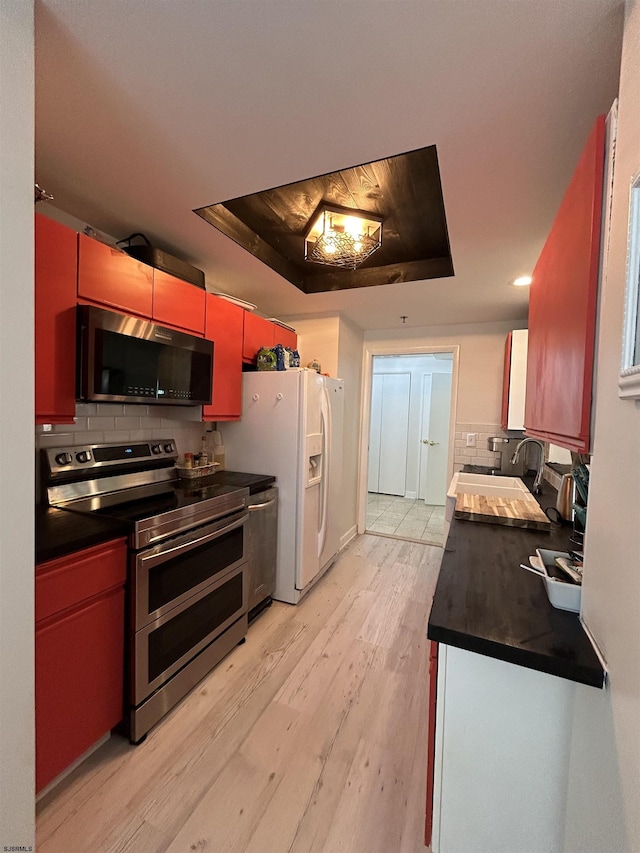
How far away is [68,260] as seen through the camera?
1367 millimetres

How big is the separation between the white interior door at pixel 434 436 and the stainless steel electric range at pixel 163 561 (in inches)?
154

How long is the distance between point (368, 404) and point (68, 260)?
115 inches

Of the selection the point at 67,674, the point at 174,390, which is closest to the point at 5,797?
the point at 67,674

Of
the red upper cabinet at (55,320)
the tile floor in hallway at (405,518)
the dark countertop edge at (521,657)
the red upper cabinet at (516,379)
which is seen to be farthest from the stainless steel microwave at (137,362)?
the tile floor in hallway at (405,518)

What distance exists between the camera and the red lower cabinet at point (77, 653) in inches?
43.1

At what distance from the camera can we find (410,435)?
5.51m

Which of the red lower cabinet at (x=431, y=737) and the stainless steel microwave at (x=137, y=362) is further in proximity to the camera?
the stainless steel microwave at (x=137, y=362)

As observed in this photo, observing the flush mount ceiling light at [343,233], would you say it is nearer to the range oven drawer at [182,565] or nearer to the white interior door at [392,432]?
the range oven drawer at [182,565]

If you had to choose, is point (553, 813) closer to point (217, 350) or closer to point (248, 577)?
point (248, 577)

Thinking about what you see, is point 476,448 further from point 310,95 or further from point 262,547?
point 310,95

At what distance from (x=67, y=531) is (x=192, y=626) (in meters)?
0.75

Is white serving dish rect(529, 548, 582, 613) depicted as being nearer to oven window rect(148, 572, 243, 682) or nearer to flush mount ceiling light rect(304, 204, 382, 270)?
oven window rect(148, 572, 243, 682)

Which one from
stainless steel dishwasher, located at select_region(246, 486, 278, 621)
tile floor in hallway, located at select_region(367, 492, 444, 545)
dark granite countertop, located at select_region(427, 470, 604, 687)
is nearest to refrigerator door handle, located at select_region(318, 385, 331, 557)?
stainless steel dishwasher, located at select_region(246, 486, 278, 621)

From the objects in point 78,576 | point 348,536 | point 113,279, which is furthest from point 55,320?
point 348,536
